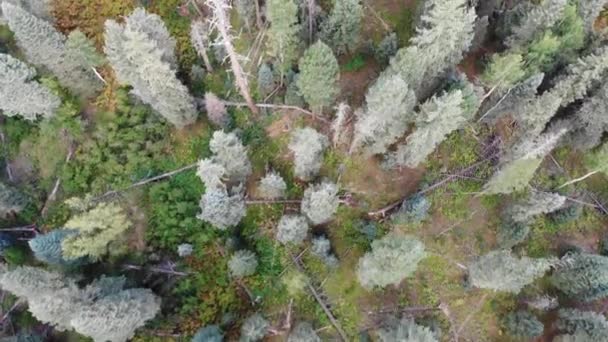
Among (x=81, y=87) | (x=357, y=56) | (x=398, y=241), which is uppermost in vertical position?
(x=357, y=56)

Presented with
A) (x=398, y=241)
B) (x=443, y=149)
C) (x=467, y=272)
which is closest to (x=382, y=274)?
(x=398, y=241)

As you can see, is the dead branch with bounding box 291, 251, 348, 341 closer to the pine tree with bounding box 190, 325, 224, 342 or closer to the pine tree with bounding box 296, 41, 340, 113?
the pine tree with bounding box 190, 325, 224, 342

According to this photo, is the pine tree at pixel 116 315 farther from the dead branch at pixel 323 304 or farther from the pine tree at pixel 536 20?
the pine tree at pixel 536 20

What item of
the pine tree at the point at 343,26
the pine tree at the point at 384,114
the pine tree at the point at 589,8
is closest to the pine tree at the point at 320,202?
the pine tree at the point at 384,114

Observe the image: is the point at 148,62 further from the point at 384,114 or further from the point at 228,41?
the point at 384,114

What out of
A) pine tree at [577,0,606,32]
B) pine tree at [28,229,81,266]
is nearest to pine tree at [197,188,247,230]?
pine tree at [28,229,81,266]

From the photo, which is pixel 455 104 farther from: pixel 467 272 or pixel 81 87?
pixel 81 87

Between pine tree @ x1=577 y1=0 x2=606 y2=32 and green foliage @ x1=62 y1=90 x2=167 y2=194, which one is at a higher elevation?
pine tree @ x1=577 y1=0 x2=606 y2=32
